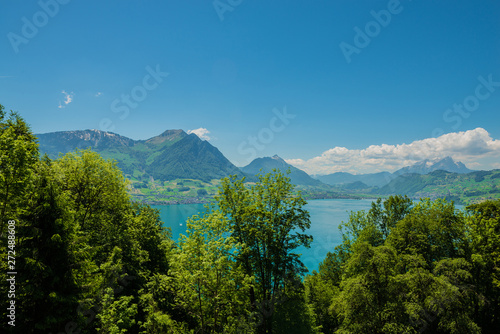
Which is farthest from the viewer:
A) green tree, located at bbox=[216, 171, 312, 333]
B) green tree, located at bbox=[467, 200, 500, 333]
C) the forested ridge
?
green tree, located at bbox=[467, 200, 500, 333]

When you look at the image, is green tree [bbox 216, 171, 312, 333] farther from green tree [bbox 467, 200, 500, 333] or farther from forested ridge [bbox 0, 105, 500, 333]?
green tree [bbox 467, 200, 500, 333]

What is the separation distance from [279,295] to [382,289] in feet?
22.7

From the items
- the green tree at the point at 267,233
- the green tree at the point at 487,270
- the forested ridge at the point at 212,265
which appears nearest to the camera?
the forested ridge at the point at 212,265

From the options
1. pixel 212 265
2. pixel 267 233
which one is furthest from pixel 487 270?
pixel 212 265

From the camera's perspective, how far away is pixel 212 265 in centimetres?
1149

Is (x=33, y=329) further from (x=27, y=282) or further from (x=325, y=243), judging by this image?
(x=325, y=243)

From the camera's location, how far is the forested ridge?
8.95 metres

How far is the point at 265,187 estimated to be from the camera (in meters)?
18.6

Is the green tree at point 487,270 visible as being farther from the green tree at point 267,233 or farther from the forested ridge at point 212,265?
the green tree at point 267,233

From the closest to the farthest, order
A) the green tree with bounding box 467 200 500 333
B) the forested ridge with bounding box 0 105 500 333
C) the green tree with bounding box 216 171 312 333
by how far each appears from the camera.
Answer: the forested ridge with bounding box 0 105 500 333 < the green tree with bounding box 216 171 312 333 < the green tree with bounding box 467 200 500 333

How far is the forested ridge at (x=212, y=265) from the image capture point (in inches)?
352

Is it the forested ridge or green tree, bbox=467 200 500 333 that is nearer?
the forested ridge

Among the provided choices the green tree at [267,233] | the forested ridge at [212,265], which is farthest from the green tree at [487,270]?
the green tree at [267,233]

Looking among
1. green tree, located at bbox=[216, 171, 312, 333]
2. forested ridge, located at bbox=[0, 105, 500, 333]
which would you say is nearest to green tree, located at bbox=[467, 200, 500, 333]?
forested ridge, located at bbox=[0, 105, 500, 333]
